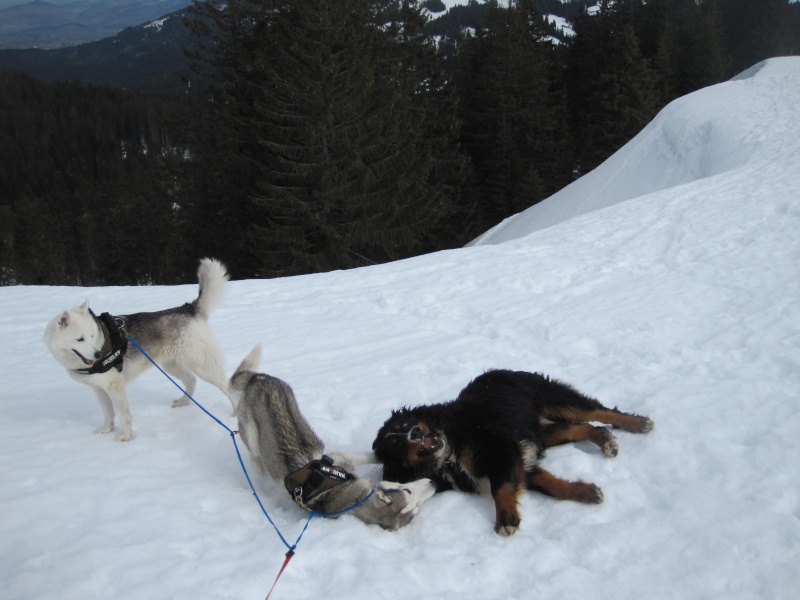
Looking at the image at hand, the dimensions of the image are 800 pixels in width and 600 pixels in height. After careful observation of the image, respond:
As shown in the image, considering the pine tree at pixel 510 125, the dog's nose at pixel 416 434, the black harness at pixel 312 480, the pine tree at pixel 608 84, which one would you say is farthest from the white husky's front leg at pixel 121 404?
the pine tree at pixel 608 84

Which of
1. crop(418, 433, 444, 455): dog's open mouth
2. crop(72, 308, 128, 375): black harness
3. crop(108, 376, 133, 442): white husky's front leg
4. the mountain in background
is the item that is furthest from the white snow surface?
the mountain in background

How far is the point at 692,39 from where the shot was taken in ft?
145

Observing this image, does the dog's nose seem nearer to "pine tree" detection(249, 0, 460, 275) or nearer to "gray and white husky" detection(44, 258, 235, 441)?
"gray and white husky" detection(44, 258, 235, 441)

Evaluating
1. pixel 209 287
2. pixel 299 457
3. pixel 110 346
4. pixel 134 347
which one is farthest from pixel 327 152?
pixel 299 457

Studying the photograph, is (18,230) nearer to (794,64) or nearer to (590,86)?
(590,86)

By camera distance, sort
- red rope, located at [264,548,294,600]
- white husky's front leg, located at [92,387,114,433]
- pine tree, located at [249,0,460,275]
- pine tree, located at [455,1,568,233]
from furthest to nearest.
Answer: pine tree, located at [455,1,568,233], pine tree, located at [249,0,460,275], white husky's front leg, located at [92,387,114,433], red rope, located at [264,548,294,600]

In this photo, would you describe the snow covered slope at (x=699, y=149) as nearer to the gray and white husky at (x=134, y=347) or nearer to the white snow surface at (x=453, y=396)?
the white snow surface at (x=453, y=396)

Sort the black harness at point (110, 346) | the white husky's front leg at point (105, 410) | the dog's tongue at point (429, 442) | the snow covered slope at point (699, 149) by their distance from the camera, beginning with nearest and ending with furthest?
the dog's tongue at point (429, 442), the black harness at point (110, 346), the white husky's front leg at point (105, 410), the snow covered slope at point (699, 149)

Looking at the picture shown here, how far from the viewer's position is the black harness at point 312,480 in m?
3.09

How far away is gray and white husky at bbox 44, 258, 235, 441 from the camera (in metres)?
4.18

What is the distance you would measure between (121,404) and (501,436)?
3.28m

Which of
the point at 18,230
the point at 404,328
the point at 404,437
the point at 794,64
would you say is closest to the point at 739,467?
the point at 404,437

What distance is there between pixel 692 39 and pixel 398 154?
3770cm

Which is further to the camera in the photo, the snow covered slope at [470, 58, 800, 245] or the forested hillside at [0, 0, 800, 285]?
the forested hillside at [0, 0, 800, 285]
